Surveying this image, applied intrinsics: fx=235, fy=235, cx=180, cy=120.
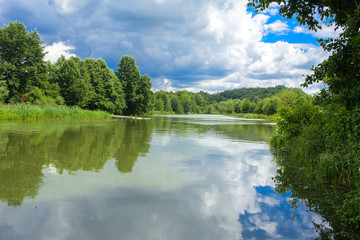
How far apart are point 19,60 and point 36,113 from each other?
1333cm

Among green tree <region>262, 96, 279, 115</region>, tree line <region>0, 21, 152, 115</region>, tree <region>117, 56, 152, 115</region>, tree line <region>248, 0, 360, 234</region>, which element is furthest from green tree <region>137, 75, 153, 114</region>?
tree line <region>248, 0, 360, 234</region>

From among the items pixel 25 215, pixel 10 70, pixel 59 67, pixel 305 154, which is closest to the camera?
pixel 25 215

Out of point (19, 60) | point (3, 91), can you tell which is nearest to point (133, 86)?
point (19, 60)

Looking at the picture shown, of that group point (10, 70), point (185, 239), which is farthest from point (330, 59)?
point (10, 70)

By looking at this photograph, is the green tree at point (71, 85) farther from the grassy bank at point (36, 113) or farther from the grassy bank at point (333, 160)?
the grassy bank at point (333, 160)

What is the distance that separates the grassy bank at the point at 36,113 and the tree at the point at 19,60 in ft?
22.7

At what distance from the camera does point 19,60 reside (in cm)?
3428

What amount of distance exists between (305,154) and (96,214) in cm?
697

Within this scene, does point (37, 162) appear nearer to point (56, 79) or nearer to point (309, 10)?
point (309, 10)

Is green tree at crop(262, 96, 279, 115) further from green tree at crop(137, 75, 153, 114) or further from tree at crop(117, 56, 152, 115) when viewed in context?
tree at crop(117, 56, 152, 115)

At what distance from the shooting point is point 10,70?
3297cm

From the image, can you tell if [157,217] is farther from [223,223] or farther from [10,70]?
[10,70]

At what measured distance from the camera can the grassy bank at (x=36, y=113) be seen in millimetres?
23417

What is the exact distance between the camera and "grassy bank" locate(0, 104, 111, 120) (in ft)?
76.8
